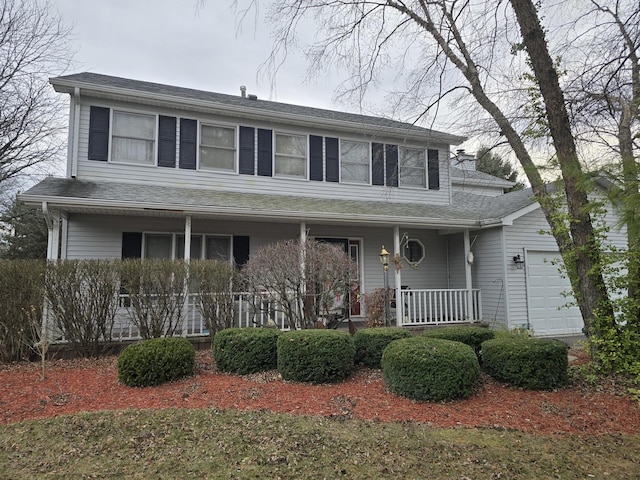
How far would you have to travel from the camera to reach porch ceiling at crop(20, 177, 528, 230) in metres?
7.38

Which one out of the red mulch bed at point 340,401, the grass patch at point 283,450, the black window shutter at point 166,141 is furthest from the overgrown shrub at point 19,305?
the black window shutter at point 166,141

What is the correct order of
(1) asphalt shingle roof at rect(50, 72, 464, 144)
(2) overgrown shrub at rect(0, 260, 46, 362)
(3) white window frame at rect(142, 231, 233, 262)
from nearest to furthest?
(2) overgrown shrub at rect(0, 260, 46, 362) → (3) white window frame at rect(142, 231, 233, 262) → (1) asphalt shingle roof at rect(50, 72, 464, 144)

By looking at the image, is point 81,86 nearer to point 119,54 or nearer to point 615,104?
point 119,54

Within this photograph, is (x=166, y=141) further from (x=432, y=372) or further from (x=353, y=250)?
(x=432, y=372)

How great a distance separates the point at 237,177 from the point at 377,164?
401 centimetres

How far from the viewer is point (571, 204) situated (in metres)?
5.64

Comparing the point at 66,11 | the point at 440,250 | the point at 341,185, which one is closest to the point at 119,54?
the point at 66,11

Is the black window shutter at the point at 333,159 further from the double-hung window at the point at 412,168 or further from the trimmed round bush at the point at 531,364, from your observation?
the trimmed round bush at the point at 531,364

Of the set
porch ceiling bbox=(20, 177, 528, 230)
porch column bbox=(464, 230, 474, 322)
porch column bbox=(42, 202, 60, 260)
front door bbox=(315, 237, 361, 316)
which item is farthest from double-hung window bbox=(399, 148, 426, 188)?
porch column bbox=(42, 202, 60, 260)

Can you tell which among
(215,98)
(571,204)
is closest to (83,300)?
(215,98)

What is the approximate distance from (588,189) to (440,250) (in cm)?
851

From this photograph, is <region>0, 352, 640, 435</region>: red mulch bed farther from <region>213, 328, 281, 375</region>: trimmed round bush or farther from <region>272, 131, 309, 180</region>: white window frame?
<region>272, 131, 309, 180</region>: white window frame

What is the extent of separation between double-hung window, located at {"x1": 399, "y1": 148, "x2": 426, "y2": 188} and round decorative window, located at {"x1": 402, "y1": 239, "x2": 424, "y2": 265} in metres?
1.72

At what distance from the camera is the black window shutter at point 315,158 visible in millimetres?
10516
